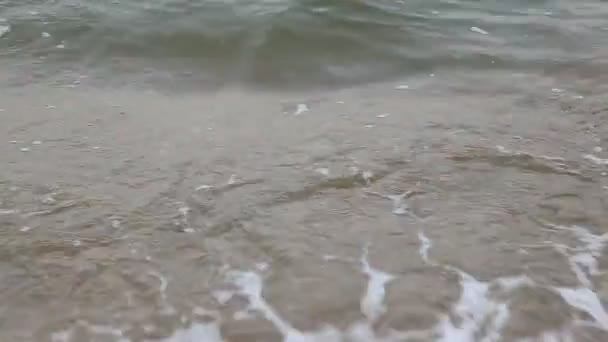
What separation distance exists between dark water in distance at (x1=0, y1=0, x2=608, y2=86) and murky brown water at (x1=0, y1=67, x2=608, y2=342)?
1.06 m

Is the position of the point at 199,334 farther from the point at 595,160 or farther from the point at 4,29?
the point at 4,29

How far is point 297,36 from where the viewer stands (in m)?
7.80

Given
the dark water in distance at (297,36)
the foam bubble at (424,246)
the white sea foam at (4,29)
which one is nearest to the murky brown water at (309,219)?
the foam bubble at (424,246)

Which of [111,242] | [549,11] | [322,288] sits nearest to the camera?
[322,288]

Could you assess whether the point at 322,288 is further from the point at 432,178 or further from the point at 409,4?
the point at 409,4

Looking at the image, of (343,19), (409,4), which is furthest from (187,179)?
(409,4)

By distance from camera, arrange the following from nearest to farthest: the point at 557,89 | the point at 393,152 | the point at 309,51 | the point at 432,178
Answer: the point at 432,178, the point at 393,152, the point at 557,89, the point at 309,51

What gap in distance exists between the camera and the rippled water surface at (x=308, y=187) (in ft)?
11.0

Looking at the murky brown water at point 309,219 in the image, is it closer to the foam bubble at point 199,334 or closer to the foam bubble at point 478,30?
the foam bubble at point 199,334

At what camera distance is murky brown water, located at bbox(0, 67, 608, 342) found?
10.9 ft

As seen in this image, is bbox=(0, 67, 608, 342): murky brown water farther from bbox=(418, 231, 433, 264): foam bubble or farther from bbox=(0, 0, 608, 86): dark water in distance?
bbox=(0, 0, 608, 86): dark water in distance

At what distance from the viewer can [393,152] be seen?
4805 millimetres

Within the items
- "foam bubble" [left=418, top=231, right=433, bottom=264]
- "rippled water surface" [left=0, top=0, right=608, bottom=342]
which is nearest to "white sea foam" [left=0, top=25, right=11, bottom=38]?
"rippled water surface" [left=0, top=0, right=608, bottom=342]

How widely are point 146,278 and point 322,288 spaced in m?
0.90
